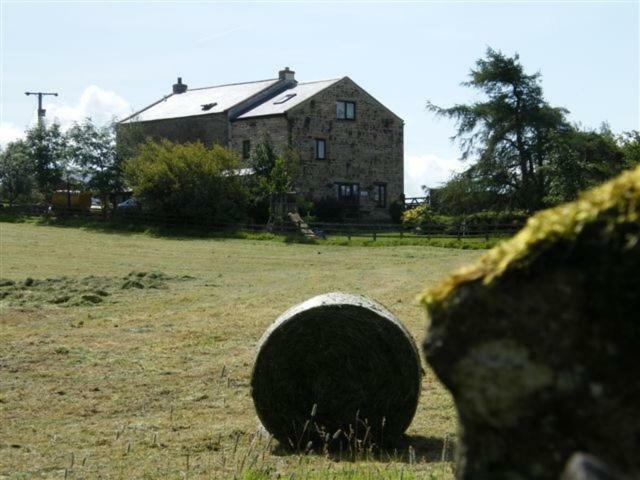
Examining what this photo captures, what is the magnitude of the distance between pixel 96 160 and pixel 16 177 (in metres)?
8.19

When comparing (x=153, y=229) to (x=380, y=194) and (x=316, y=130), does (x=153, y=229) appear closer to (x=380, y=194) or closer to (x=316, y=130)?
(x=316, y=130)

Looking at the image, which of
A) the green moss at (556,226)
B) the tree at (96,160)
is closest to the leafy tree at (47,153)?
the tree at (96,160)

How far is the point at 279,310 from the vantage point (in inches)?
827

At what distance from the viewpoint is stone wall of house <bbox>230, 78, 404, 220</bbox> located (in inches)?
2584

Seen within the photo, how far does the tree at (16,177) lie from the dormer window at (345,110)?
21.7 m

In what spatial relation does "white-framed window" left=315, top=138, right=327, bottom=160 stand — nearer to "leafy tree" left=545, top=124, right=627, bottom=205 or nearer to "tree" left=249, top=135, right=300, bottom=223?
"tree" left=249, top=135, right=300, bottom=223

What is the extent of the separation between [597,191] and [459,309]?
507 millimetres

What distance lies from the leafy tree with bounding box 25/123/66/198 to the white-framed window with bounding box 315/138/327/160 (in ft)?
55.2

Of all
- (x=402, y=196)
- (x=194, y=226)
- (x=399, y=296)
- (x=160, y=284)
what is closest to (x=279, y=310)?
(x=399, y=296)

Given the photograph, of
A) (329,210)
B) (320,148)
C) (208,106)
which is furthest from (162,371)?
(208,106)

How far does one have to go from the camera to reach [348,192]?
226 ft

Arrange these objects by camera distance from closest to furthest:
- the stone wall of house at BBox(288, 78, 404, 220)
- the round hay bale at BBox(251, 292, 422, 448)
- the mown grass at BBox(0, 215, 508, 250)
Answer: the round hay bale at BBox(251, 292, 422, 448)
the mown grass at BBox(0, 215, 508, 250)
the stone wall of house at BBox(288, 78, 404, 220)

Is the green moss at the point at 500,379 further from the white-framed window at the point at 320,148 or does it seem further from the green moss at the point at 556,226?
the white-framed window at the point at 320,148

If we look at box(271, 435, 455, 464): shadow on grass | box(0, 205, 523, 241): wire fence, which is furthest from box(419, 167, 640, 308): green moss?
box(0, 205, 523, 241): wire fence
